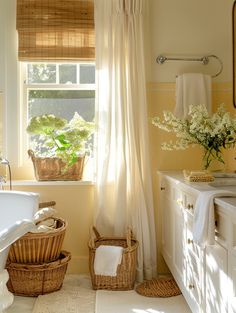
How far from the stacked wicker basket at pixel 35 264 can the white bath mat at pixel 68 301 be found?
9 cm

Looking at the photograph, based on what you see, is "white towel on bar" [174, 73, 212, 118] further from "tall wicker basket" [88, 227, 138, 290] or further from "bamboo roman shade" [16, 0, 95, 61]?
"tall wicker basket" [88, 227, 138, 290]

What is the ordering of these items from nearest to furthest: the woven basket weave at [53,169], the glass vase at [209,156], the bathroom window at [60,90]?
1. the glass vase at [209,156]
2. the woven basket weave at [53,169]
3. the bathroom window at [60,90]

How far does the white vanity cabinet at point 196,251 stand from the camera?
1720 mm

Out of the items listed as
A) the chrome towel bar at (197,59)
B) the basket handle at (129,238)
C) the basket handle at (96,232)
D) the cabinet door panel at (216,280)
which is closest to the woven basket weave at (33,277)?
the basket handle at (96,232)

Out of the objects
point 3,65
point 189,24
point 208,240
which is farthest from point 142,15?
point 208,240

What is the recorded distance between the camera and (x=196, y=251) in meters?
2.25

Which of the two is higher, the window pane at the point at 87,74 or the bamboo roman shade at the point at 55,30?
the bamboo roman shade at the point at 55,30

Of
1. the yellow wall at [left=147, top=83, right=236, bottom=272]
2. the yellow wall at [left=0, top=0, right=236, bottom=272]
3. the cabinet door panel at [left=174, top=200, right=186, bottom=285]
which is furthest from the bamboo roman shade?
the cabinet door panel at [left=174, top=200, right=186, bottom=285]

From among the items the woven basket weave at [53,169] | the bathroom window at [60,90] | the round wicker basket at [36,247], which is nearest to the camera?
the round wicker basket at [36,247]

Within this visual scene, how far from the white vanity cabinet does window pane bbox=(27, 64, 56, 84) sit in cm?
135

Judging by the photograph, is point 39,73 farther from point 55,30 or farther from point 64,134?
point 64,134

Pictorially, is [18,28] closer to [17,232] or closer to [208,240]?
[17,232]

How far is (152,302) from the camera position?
280 centimetres

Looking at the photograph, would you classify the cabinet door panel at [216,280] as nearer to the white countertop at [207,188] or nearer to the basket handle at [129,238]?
the white countertop at [207,188]
